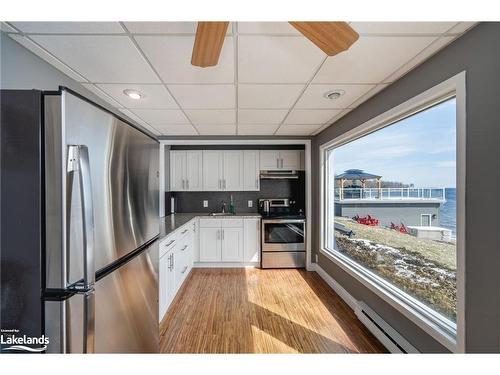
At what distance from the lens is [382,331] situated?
206cm

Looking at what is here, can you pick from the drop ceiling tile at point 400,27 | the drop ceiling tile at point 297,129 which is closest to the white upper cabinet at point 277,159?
the drop ceiling tile at point 297,129

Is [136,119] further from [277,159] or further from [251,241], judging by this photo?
[251,241]

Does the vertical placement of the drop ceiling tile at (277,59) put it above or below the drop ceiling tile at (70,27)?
below

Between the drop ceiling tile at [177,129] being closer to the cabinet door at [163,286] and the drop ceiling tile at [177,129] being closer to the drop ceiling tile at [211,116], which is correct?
the drop ceiling tile at [211,116]

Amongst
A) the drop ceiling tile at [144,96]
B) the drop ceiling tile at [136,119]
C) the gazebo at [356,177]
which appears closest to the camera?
the drop ceiling tile at [144,96]

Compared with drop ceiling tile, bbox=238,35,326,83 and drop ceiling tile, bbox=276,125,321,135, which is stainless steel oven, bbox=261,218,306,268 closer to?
drop ceiling tile, bbox=276,125,321,135

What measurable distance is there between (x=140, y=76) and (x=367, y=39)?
5.25 feet

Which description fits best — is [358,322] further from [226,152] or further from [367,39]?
[226,152]

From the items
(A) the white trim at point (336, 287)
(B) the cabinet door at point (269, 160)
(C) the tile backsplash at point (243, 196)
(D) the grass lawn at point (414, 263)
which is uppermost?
(B) the cabinet door at point (269, 160)

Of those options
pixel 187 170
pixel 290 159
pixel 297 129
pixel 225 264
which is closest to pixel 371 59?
pixel 297 129

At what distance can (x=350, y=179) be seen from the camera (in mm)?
3057

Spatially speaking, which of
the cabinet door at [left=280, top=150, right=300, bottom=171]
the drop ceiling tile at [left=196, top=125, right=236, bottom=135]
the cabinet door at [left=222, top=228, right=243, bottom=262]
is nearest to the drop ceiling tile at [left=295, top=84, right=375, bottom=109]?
the drop ceiling tile at [left=196, top=125, right=236, bottom=135]

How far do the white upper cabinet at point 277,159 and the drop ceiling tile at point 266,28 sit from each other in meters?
3.10

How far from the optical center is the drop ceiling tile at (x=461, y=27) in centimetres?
127
